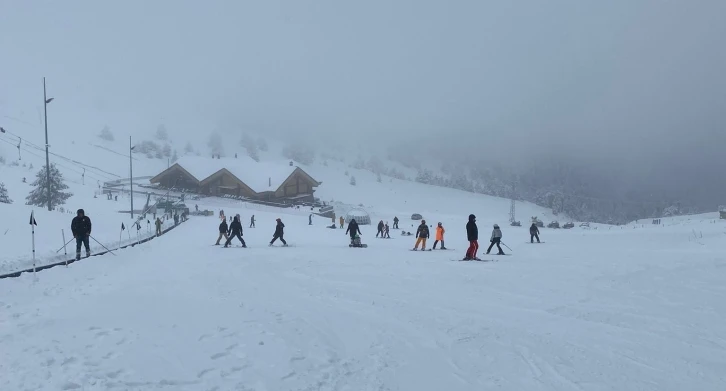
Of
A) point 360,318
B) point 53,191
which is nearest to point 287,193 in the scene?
point 53,191

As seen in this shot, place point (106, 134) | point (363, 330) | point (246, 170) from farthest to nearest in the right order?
point (106, 134) < point (246, 170) < point (363, 330)

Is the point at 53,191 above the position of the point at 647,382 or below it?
above

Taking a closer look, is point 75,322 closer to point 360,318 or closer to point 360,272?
point 360,318

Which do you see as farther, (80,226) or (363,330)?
(80,226)

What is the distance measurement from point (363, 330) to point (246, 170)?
7145cm

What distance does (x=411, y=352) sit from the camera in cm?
600

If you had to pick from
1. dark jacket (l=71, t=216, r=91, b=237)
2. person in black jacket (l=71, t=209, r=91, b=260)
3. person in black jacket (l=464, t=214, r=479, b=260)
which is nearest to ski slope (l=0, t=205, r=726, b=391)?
person in black jacket (l=71, t=209, r=91, b=260)

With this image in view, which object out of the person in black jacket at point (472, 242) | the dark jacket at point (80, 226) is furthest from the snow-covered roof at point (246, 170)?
the person in black jacket at point (472, 242)

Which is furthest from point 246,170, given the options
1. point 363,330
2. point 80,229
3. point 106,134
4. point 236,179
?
point 363,330

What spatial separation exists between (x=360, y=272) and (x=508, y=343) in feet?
21.4

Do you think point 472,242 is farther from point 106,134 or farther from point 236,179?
point 106,134

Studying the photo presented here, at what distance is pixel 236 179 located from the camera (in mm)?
71500

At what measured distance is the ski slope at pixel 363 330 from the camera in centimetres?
510

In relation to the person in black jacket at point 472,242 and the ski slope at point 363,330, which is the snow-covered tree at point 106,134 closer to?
the ski slope at point 363,330
